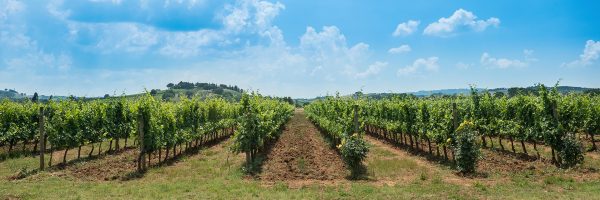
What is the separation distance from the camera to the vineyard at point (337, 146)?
1697 centimetres

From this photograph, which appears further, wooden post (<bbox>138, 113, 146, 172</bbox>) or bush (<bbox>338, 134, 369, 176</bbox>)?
wooden post (<bbox>138, 113, 146, 172</bbox>)

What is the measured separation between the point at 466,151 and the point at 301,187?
719cm

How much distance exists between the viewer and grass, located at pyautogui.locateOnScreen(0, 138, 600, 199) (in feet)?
43.6

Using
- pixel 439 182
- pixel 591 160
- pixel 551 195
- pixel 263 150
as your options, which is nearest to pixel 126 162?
pixel 263 150

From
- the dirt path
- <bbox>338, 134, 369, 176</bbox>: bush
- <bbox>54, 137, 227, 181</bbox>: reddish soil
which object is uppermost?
<bbox>338, 134, 369, 176</bbox>: bush

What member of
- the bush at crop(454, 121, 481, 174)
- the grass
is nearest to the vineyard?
the bush at crop(454, 121, 481, 174)

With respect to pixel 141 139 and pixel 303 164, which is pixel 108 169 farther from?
pixel 303 164

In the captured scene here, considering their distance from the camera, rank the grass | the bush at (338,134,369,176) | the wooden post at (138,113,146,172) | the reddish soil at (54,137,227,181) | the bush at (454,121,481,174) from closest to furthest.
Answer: the grass, the bush at (454,121,481,174), the bush at (338,134,369,176), the reddish soil at (54,137,227,181), the wooden post at (138,113,146,172)

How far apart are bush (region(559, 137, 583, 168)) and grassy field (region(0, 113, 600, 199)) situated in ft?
1.83

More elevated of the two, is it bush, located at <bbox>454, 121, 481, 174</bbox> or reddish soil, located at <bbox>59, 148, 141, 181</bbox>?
bush, located at <bbox>454, 121, 481, 174</bbox>

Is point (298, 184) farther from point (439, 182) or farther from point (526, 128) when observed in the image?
point (526, 128)

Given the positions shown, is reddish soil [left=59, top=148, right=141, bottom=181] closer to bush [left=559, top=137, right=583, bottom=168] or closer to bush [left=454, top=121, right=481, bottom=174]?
bush [left=454, top=121, right=481, bottom=174]

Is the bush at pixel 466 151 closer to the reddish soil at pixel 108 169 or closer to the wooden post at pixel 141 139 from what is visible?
the reddish soil at pixel 108 169

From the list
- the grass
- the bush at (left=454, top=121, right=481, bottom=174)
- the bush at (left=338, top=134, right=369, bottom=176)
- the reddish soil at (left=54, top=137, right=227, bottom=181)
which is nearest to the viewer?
the grass
